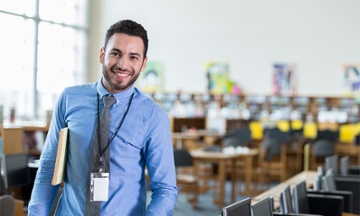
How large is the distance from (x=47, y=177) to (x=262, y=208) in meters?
1.13

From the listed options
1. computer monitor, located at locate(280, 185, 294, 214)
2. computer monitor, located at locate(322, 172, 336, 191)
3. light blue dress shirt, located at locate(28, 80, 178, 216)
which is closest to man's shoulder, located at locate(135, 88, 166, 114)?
light blue dress shirt, located at locate(28, 80, 178, 216)

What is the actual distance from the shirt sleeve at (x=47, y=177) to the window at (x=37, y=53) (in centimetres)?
1118

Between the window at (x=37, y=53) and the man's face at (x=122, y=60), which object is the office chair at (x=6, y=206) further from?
the window at (x=37, y=53)

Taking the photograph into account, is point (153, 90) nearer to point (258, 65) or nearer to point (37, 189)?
point (258, 65)

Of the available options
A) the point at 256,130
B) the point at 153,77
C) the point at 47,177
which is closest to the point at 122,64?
the point at 47,177

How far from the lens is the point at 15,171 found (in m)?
5.80

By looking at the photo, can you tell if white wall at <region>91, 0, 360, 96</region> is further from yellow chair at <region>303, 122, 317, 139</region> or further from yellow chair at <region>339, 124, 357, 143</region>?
yellow chair at <region>339, 124, 357, 143</region>

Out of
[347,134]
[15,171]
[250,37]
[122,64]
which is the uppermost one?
[250,37]

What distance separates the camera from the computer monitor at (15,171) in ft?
18.7

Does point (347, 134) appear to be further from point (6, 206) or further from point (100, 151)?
point (100, 151)

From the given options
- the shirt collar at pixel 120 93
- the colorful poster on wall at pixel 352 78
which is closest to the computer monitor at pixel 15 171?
the shirt collar at pixel 120 93

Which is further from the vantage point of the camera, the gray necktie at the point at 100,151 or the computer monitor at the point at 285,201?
the computer monitor at the point at 285,201

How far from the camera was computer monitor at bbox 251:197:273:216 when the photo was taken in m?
2.69

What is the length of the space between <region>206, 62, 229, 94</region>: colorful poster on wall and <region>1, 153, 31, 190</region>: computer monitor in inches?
439
